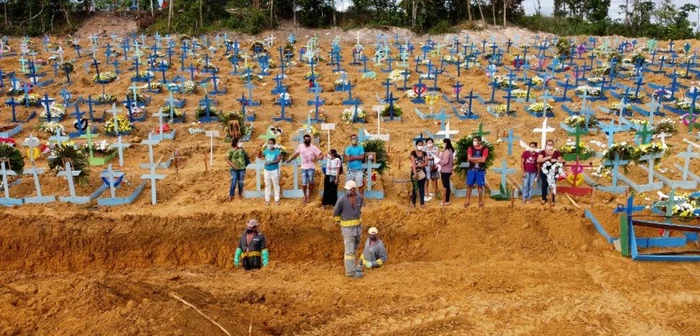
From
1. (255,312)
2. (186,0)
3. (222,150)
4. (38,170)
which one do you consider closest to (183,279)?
(255,312)

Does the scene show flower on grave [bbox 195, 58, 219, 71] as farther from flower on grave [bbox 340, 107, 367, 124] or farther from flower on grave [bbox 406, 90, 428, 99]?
flower on grave [bbox 340, 107, 367, 124]

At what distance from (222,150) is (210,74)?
1257 cm

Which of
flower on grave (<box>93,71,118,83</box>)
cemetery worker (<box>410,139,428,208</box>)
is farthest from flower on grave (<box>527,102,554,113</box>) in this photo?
flower on grave (<box>93,71,118,83</box>)

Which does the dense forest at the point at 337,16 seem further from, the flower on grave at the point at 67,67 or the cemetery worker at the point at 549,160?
→ the cemetery worker at the point at 549,160

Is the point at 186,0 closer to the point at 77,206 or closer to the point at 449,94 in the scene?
the point at 449,94

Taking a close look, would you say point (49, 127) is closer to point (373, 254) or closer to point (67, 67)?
point (67, 67)

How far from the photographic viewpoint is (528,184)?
39.0ft

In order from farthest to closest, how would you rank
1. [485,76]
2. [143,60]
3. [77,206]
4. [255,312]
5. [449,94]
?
[143,60] → [485,76] → [449,94] → [77,206] → [255,312]

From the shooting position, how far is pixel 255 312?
8.06 metres

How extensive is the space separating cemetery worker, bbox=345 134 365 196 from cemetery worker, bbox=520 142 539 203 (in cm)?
329

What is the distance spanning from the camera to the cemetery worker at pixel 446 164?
1168 cm

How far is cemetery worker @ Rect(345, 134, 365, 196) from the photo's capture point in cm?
1198

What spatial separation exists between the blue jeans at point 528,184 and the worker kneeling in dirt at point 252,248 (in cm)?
555

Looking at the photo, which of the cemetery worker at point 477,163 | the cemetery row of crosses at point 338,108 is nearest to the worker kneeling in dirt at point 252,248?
the cemetery row of crosses at point 338,108
